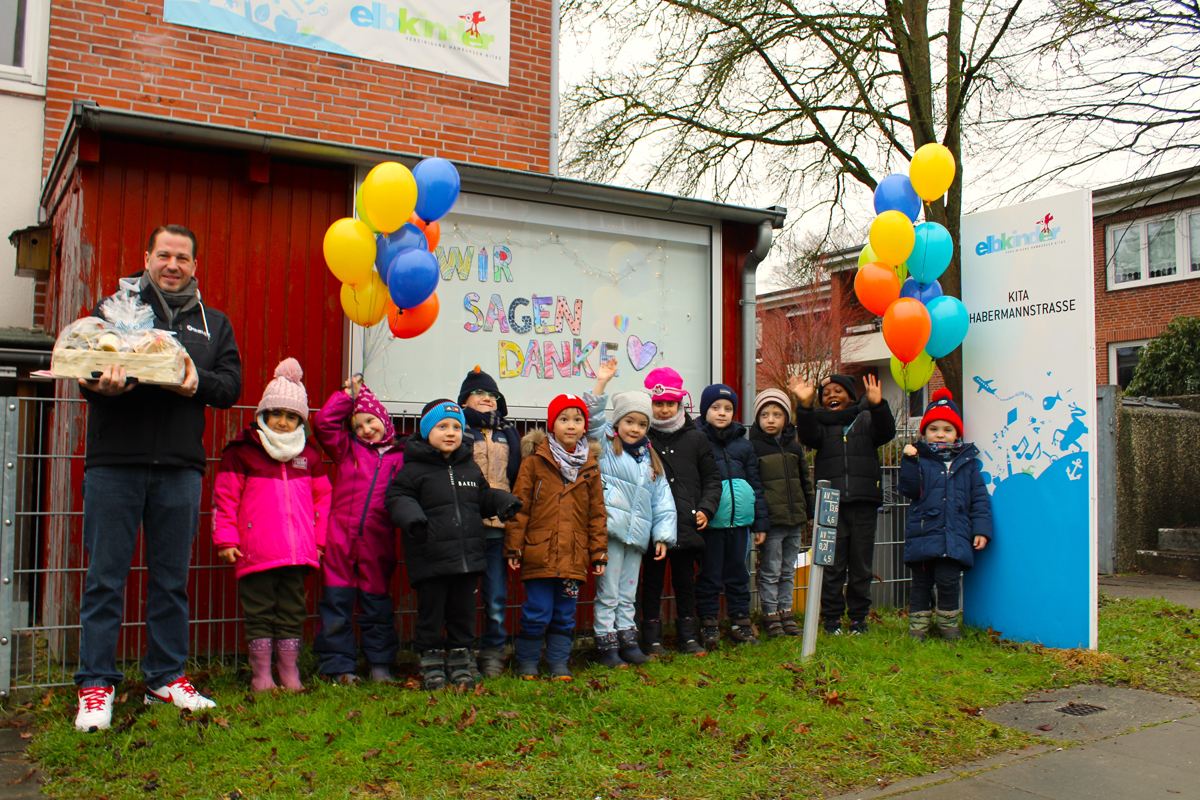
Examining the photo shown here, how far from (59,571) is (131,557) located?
2.98 ft

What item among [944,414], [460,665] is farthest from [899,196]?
→ [460,665]

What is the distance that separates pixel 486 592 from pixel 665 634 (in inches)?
64.7

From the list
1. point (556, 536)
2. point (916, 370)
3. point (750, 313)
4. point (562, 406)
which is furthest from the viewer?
point (750, 313)

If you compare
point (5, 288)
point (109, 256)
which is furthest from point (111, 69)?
point (109, 256)

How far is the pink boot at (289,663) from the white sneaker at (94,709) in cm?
85

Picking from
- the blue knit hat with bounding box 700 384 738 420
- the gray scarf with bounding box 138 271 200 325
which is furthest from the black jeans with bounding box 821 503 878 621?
the gray scarf with bounding box 138 271 200 325

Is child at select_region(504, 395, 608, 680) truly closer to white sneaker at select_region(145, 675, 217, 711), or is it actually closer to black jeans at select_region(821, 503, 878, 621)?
white sneaker at select_region(145, 675, 217, 711)

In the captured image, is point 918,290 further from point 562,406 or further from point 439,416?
point 439,416

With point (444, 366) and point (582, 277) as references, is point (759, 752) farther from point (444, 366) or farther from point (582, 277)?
point (582, 277)

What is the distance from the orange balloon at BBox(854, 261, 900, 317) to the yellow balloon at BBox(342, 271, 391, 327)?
3346 millimetres

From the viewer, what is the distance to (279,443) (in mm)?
4945

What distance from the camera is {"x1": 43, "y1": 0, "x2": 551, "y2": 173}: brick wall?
7191 mm

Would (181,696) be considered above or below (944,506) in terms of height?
below

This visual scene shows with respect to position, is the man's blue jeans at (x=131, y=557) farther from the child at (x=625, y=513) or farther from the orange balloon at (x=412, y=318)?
the child at (x=625, y=513)
